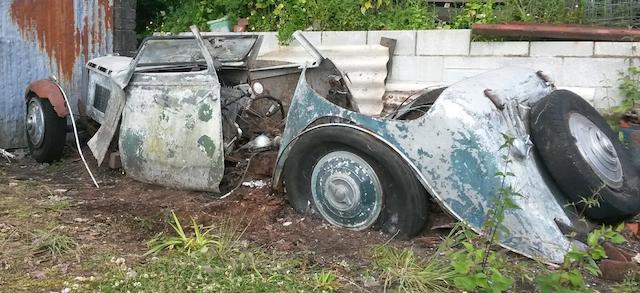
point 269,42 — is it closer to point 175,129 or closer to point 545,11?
point 175,129

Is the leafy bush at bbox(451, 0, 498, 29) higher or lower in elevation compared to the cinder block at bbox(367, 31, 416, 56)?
higher

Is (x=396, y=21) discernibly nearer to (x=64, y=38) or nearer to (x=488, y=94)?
(x=488, y=94)

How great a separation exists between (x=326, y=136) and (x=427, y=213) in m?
0.90

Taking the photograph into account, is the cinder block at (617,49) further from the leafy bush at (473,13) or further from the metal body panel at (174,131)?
the metal body panel at (174,131)

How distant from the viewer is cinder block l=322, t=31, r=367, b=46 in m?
6.89

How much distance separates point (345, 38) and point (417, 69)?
40.0 inches

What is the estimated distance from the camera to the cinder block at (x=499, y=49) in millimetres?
5816

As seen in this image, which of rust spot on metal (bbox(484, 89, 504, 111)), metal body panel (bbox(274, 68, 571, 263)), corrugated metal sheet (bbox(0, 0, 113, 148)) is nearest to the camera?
metal body panel (bbox(274, 68, 571, 263))

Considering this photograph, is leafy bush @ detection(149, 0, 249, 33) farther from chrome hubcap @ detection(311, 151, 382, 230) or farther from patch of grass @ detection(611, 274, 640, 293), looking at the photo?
patch of grass @ detection(611, 274, 640, 293)

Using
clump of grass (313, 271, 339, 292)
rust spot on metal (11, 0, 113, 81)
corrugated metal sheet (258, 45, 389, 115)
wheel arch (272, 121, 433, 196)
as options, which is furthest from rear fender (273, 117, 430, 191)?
rust spot on metal (11, 0, 113, 81)

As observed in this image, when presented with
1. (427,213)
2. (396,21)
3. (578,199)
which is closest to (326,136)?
(427,213)

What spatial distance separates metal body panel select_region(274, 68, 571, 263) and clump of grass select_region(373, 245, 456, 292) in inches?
18.1

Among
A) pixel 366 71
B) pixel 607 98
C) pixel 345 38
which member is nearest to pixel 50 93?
pixel 345 38

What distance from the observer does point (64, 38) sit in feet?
24.6
